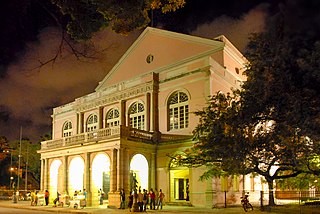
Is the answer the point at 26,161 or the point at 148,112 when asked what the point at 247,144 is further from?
the point at 26,161

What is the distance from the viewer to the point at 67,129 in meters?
41.0

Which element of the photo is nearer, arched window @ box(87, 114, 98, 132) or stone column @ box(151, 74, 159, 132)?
stone column @ box(151, 74, 159, 132)

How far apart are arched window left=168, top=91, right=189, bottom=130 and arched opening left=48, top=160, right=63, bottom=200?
1083 cm

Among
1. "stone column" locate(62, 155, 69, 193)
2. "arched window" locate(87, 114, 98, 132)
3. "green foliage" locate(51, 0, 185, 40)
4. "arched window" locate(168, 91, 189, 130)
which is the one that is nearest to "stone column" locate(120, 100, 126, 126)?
"arched window" locate(87, 114, 98, 132)

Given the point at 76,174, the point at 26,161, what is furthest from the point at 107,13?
the point at 26,161

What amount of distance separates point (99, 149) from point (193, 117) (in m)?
7.18

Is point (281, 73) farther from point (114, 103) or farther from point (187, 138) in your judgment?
point (114, 103)

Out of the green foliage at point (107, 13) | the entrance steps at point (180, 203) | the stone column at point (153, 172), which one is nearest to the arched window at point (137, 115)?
the stone column at point (153, 172)

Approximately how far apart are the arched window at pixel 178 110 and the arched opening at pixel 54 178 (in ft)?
35.5

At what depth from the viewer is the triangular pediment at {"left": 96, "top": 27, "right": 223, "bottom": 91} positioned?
32562mm

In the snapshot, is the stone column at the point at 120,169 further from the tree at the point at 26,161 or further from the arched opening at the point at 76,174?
the tree at the point at 26,161

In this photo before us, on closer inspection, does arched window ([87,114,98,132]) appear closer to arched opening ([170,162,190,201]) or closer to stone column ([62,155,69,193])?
stone column ([62,155,69,193])

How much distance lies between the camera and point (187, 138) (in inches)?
1139

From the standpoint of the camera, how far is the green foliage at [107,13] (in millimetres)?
11906
